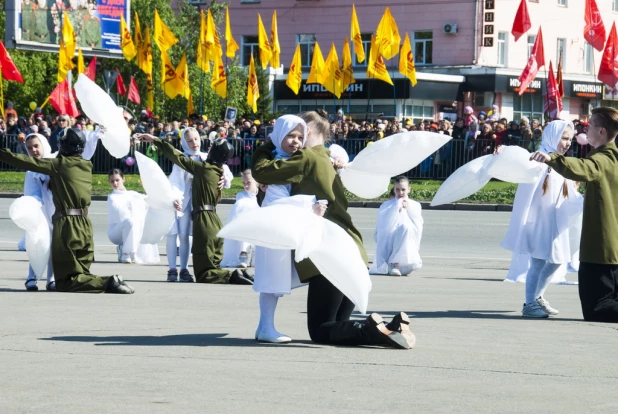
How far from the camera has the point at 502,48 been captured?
57125 mm

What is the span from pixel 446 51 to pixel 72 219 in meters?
46.5

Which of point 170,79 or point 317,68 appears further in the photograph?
point 170,79

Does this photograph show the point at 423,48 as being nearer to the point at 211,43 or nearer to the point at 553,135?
the point at 211,43

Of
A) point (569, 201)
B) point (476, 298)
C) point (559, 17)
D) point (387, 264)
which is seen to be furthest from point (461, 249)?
point (559, 17)

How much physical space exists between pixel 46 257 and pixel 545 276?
4884 millimetres

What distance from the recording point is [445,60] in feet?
188

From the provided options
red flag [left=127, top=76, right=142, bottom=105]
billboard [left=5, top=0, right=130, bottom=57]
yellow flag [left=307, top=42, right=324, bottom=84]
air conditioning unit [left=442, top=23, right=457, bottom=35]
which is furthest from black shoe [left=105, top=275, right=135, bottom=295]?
air conditioning unit [left=442, top=23, right=457, bottom=35]

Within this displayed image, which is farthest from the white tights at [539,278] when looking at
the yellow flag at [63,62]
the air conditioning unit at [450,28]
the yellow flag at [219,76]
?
the air conditioning unit at [450,28]

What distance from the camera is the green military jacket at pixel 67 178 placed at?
11.9 metres

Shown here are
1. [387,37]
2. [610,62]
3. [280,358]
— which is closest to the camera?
[280,358]

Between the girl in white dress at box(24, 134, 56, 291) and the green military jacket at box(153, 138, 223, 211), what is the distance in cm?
157

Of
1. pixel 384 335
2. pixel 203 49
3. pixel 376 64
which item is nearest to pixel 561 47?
pixel 376 64

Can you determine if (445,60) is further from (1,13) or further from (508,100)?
(1,13)

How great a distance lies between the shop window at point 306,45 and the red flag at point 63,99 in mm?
23819
